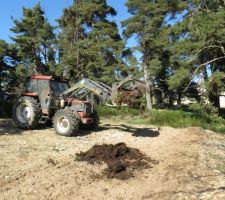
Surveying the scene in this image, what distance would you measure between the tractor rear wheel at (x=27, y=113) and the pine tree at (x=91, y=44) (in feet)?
52.7

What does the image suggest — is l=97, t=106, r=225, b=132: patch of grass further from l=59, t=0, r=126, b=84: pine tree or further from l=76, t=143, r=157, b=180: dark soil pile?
l=59, t=0, r=126, b=84: pine tree

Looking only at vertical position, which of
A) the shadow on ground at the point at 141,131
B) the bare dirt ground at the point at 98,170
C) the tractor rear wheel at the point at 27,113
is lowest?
the bare dirt ground at the point at 98,170

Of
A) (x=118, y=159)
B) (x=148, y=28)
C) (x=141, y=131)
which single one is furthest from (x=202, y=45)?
(x=148, y=28)

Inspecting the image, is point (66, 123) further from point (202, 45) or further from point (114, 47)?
point (114, 47)

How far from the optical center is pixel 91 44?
3278 cm

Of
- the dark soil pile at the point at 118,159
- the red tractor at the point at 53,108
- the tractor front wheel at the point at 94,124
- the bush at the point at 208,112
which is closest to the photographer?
the dark soil pile at the point at 118,159

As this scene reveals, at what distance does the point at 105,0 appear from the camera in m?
38.4

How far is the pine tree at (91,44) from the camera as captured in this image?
106 ft

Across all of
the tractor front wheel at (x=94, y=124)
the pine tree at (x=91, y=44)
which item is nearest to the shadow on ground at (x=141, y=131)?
the tractor front wheel at (x=94, y=124)

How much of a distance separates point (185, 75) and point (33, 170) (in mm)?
16468

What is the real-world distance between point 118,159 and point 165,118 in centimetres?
887

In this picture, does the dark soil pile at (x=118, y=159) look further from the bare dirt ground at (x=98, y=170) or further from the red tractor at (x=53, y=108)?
the red tractor at (x=53, y=108)

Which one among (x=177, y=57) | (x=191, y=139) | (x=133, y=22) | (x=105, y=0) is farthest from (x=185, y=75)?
(x=105, y=0)

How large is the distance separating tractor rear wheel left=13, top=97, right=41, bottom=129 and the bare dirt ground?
0.86m
